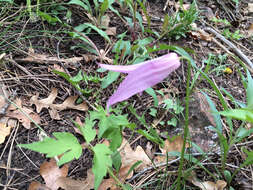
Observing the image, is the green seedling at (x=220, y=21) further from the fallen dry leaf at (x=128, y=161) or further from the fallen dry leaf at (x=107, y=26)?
the fallen dry leaf at (x=128, y=161)

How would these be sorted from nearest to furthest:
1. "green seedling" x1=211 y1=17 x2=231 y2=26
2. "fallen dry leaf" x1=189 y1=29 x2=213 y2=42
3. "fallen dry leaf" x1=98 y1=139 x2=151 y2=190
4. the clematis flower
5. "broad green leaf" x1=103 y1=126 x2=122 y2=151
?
the clematis flower, "broad green leaf" x1=103 y1=126 x2=122 y2=151, "fallen dry leaf" x1=98 y1=139 x2=151 y2=190, "fallen dry leaf" x1=189 y1=29 x2=213 y2=42, "green seedling" x1=211 y1=17 x2=231 y2=26

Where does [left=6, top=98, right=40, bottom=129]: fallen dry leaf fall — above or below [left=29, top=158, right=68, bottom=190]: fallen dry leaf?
above

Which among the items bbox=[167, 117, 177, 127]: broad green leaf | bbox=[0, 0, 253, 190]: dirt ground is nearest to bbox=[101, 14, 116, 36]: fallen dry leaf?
bbox=[0, 0, 253, 190]: dirt ground

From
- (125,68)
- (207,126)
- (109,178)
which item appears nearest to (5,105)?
(109,178)

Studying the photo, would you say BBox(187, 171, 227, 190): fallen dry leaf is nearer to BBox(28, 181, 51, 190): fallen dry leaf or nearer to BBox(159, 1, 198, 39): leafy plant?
BBox(28, 181, 51, 190): fallen dry leaf

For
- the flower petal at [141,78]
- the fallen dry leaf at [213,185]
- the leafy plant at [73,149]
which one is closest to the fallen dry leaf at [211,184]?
the fallen dry leaf at [213,185]

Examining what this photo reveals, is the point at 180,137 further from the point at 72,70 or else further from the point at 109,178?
the point at 72,70

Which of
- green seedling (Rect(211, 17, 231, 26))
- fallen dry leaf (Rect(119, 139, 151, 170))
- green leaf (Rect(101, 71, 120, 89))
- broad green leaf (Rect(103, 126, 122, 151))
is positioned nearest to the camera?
broad green leaf (Rect(103, 126, 122, 151))

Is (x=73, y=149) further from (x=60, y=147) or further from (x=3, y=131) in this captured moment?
(x=3, y=131)
